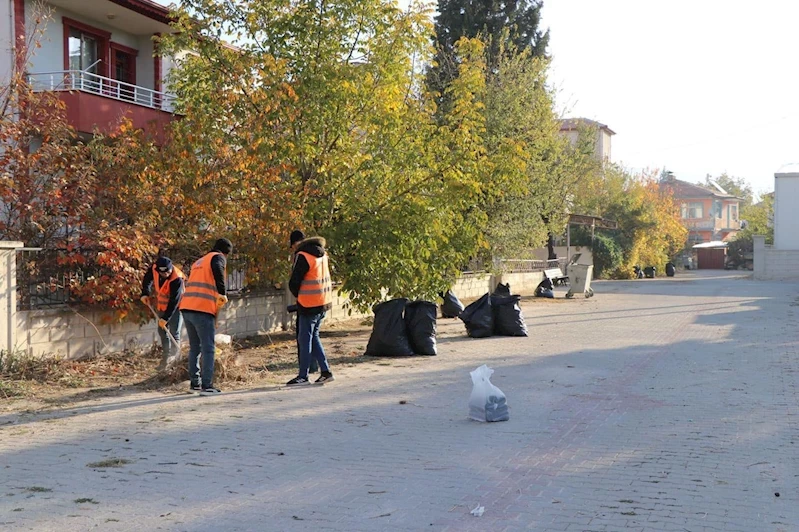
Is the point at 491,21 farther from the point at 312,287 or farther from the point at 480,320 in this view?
the point at 312,287

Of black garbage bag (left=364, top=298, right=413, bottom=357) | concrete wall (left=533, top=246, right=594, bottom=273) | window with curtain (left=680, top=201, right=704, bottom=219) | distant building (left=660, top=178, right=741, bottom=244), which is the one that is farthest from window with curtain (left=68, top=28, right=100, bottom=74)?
window with curtain (left=680, top=201, right=704, bottom=219)

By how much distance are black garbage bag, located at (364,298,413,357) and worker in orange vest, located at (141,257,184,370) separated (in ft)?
10.3

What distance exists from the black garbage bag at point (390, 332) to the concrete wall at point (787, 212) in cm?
3764

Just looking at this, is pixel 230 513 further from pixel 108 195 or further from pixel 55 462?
pixel 108 195

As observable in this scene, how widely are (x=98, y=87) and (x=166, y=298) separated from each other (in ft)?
36.9

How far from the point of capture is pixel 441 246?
14.7 meters

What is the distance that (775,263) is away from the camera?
43094mm

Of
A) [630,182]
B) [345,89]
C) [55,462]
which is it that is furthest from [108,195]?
[630,182]

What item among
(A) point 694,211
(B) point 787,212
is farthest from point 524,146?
(A) point 694,211

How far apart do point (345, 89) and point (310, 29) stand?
1261 mm

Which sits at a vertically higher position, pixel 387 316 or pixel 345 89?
pixel 345 89

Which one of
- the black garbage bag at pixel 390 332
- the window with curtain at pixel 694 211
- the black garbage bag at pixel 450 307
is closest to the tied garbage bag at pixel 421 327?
the black garbage bag at pixel 390 332

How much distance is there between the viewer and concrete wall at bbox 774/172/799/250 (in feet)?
145

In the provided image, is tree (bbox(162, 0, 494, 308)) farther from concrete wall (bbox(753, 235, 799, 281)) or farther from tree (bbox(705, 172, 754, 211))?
tree (bbox(705, 172, 754, 211))
